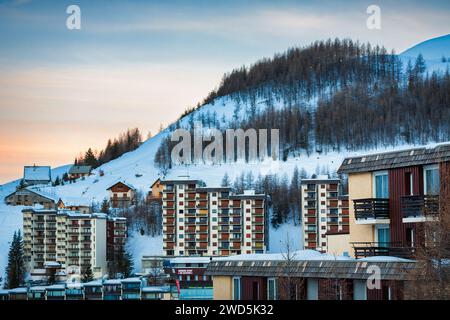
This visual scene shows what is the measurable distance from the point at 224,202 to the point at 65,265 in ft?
34.2

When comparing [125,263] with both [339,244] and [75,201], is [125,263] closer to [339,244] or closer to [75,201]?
[75,201]

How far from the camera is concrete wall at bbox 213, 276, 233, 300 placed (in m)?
16.2

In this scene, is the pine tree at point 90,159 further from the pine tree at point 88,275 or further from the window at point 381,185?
the window at point 381,185

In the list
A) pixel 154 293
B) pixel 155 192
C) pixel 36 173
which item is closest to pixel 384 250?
pixel 154 293

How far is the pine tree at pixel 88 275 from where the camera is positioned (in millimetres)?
53694

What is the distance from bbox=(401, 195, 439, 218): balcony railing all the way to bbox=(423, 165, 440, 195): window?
0.23 meters

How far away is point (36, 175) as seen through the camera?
83.6m

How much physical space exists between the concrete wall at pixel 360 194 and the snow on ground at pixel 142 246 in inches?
1668

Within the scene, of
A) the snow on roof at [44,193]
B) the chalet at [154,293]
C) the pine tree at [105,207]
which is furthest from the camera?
the snow on roof at [44,193]

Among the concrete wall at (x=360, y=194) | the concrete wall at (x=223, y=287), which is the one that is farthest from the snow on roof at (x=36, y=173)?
the concrete wall at (x=223, y=287)

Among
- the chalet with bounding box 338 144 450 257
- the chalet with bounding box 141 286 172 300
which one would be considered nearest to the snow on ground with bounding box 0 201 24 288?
the chalet with bounding box 141 286 172 300

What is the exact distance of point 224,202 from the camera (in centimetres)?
6175
